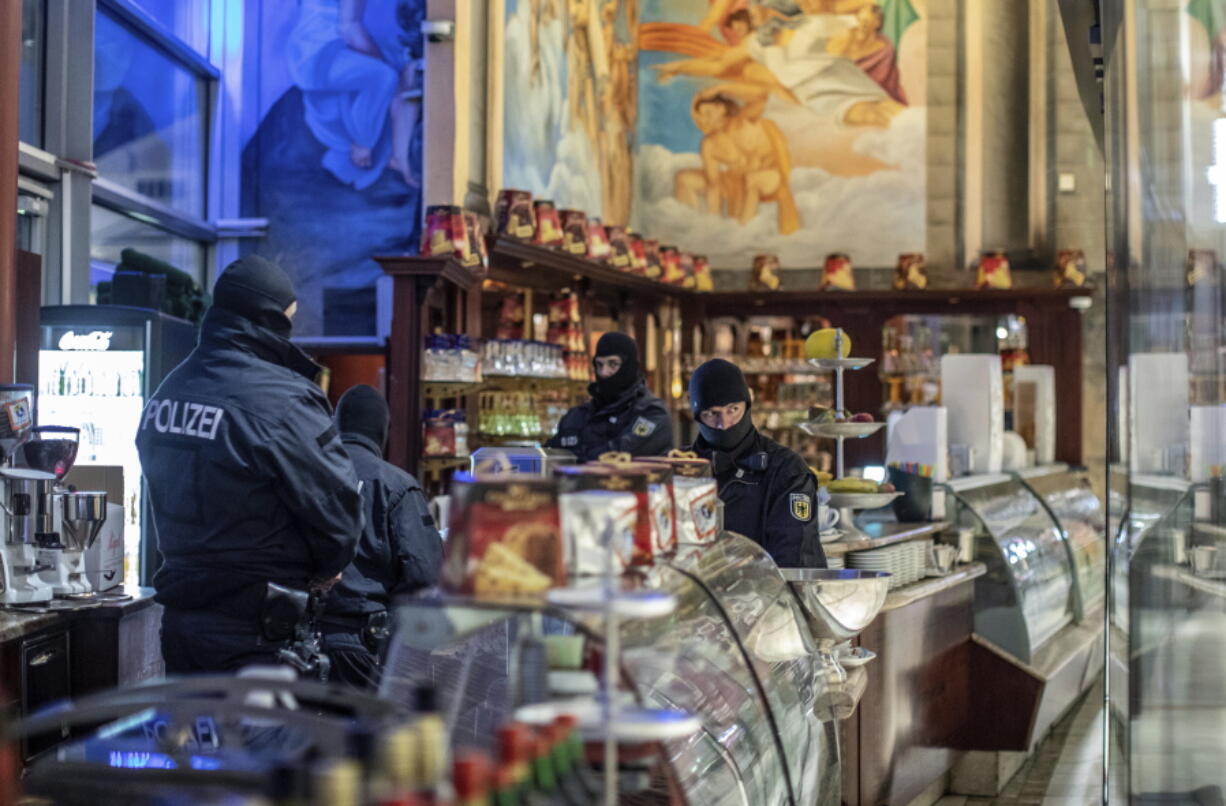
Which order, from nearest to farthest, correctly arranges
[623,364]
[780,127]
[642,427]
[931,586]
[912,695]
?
[912,695] < [931,586] < [642,427] < [623,364] < [780,127]

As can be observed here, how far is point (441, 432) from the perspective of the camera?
7680 mm

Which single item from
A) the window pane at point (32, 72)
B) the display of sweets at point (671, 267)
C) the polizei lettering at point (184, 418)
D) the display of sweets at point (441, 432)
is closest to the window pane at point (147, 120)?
the window pane at point (32, 72)

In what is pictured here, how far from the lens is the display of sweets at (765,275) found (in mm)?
13406

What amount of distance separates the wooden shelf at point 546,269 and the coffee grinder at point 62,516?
4.54 metres


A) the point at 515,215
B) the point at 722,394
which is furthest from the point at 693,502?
the point at 515,215

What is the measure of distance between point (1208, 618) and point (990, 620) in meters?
4.47

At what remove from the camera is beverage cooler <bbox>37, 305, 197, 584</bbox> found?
20.5 feet

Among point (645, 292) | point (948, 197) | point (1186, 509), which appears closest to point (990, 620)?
point (1186, 509)

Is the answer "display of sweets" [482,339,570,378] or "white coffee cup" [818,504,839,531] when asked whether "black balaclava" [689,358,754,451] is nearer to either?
"white coffee cup" [818,504,839,531]

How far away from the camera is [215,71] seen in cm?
980

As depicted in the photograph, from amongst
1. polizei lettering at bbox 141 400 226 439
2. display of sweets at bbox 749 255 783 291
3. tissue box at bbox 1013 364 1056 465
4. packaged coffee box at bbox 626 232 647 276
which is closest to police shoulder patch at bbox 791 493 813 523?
polizei lettering at bbox 141 400 226 439

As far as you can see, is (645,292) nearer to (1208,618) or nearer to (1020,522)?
(1020,522)

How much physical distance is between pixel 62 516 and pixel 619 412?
11.1 feet

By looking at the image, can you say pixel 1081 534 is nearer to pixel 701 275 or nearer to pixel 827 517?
pixel 827 517
